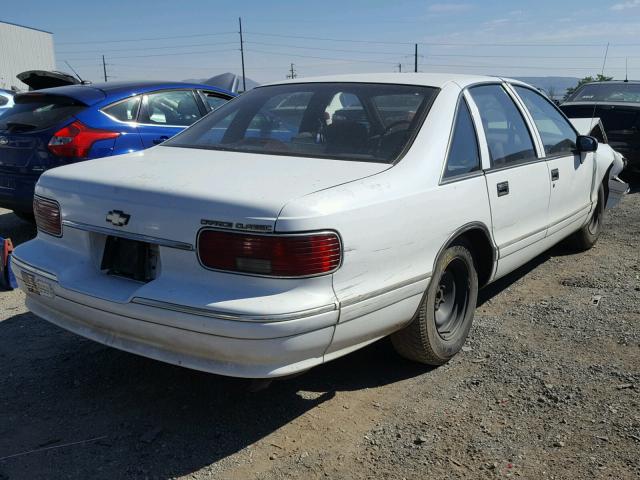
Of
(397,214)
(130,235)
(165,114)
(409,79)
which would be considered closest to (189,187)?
(130,235)

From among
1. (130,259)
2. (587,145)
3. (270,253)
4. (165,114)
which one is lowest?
(130,259)

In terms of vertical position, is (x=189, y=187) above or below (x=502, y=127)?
below

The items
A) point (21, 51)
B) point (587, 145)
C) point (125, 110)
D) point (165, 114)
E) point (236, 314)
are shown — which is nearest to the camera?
point (236, 314)

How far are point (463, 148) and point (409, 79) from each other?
2.08 ft

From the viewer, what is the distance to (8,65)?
117 ft

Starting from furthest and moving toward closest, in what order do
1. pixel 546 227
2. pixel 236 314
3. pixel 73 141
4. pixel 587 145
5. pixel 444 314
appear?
pixel 73 141 → pixel 587 145 → pixel 546 227 → pixel 444 314 → pixel 236 314

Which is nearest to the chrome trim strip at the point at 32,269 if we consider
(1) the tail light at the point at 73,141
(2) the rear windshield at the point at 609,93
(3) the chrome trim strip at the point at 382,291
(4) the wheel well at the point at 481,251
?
(3) the chrome trim strip at the point at 382,291

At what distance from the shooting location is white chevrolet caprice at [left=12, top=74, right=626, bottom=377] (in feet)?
8.11

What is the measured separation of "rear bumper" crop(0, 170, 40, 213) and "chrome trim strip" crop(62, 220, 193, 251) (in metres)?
2.94

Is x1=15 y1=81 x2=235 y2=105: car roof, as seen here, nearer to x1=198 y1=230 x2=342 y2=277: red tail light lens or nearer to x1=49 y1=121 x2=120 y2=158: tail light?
x1=49 y1=121 x2=120 y2=158: tail light

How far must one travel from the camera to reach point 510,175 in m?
3.82

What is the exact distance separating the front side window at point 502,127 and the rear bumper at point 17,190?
3.86 m

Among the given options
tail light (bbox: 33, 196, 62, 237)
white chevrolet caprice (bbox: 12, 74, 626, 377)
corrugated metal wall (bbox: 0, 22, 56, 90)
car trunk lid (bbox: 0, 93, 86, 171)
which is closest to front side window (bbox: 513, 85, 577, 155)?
white chevrolet caprice (bbox: 12, 74, 626, 377)

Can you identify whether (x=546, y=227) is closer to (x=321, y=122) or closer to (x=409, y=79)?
(x=409, y=79)
